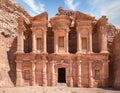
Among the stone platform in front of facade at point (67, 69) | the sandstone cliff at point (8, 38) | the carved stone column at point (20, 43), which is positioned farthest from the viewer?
the carved stone column at point (20, 43)

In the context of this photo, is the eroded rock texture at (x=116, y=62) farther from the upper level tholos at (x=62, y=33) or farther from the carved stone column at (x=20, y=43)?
the carved stone column at (x=20, y=43)

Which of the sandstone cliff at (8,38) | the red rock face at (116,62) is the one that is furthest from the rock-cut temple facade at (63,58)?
the sandstone cliff at (8,38)

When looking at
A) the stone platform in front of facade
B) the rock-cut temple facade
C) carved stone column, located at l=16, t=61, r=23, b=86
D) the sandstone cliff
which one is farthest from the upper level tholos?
the sandstone cliff

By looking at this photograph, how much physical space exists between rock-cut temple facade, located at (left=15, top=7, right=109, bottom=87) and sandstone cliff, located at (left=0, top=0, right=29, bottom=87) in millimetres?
1852

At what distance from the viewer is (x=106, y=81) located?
2861 centimetres

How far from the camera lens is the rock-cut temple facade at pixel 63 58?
28.9m

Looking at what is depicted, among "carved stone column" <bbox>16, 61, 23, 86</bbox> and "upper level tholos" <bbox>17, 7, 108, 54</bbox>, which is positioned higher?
"upper level tholos" <bbox>17, 7, 108, 54</bbox>

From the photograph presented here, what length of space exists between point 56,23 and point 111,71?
34.9 feet

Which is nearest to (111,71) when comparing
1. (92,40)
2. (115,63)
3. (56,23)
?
(115,63)

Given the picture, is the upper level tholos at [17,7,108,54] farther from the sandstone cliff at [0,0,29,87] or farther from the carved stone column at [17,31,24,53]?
the sandstone cliff at [0,0,29,87]

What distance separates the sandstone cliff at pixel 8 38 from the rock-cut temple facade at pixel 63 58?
6.08ft

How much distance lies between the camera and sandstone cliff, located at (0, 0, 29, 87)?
1155 inches

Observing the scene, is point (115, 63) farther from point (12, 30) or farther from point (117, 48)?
point (12, 30)

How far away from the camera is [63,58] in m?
29.5
